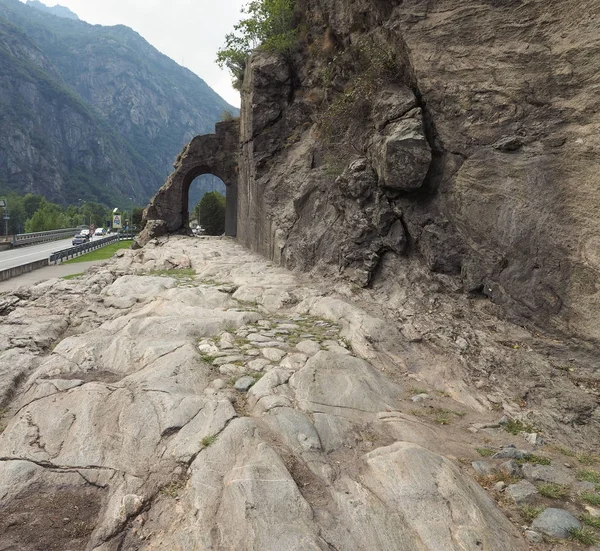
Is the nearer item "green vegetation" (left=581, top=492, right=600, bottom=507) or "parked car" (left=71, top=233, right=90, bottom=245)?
"green vegetation" (left=581, top=492, right=600, bottom=507)

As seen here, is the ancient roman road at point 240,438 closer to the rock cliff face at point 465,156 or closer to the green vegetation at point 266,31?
the rock cliff face at point 465,156

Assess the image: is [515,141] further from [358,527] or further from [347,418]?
[358,527]

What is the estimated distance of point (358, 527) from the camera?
3.71m

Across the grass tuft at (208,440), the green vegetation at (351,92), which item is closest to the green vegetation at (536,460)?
the grass tuft at (208,440)

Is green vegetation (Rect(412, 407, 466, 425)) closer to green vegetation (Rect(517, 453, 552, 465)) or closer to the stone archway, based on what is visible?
green vegetation (Rect(517, 453, 552, 465))

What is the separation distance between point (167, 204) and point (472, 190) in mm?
24860

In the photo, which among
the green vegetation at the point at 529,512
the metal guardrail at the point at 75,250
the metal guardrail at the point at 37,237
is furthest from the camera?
the metal guardrail at the point at 37,237

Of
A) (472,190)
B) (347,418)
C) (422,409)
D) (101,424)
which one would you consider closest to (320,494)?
(347,418)

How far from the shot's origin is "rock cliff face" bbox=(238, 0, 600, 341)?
22.6ft

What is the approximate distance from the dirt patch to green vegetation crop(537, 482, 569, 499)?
4492mm

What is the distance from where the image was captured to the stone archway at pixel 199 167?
96.2 feet

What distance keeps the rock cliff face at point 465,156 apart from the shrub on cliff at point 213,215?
3987 centimetres

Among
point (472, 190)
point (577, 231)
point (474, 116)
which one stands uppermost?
point (474, 116)

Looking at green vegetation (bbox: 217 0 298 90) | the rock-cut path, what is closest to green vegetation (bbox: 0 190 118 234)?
green vegetation (bbox: 217 0 298 90)
